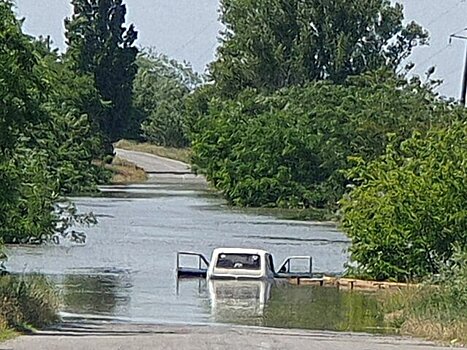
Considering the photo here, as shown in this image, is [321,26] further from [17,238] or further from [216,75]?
[17,238]

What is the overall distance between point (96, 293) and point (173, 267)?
29.6 feet

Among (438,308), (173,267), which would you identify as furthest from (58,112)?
(438,308)

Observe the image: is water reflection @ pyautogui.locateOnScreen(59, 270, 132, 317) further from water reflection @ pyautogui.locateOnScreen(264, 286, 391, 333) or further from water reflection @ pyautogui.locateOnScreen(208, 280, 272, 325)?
water reflection @ pyautogui.locateOnScreen(264, 286, 391, 333)

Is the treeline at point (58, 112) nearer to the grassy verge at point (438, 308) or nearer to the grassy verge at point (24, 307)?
the grassy verge at point (24, 307)

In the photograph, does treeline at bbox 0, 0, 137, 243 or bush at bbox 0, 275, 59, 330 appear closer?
bush at bbox 0, 275, 59, 330

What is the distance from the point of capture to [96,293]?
33.3 metres

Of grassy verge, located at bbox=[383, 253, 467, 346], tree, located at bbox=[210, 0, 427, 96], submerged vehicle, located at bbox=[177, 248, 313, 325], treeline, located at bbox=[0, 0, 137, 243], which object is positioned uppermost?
tree, located at bbox=[210, 0, 427, 96]

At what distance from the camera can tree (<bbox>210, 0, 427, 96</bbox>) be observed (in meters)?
96.9

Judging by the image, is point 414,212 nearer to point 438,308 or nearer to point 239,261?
point 239,261

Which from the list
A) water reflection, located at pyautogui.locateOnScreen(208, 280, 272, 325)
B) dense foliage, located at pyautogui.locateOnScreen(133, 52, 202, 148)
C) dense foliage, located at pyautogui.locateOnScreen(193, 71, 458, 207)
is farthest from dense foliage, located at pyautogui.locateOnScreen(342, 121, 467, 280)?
dense foliage, located at pyautogui.locateOnScreen(133, 52, 202, 148)

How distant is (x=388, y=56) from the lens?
103 meters

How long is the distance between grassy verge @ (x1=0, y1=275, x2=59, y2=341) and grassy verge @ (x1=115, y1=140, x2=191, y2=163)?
3825 inches

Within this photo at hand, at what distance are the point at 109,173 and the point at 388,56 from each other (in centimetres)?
2548

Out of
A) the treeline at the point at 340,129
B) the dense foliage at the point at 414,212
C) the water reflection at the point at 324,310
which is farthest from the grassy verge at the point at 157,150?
the water reflection at the point at 324,310
